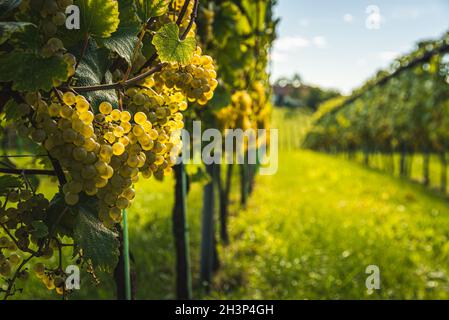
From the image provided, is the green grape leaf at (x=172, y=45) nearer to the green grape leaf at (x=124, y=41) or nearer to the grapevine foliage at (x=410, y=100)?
the green grape leaf at (x=124, y=41)

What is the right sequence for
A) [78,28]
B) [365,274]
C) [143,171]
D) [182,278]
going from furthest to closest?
[365,274] → [182,278] → [143,171] → [78,28]

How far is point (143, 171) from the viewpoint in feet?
3.62

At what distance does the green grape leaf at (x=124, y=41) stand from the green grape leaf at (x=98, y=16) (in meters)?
0.05

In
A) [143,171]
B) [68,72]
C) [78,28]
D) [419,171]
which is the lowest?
[419,171]

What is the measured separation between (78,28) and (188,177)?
218 cm

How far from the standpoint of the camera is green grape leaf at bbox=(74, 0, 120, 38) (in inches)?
37.9

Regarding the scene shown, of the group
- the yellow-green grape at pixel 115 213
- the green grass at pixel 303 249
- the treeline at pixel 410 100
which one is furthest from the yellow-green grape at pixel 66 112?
the treeline at pixel 410 100

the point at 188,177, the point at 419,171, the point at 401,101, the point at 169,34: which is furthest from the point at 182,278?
the point at 419,171

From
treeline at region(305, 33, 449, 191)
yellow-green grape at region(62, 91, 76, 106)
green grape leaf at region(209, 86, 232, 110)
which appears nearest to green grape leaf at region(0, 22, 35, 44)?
yellow-green grape at region(62, 91, 76, 106)

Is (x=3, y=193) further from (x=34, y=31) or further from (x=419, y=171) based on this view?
(x=419, y=171)

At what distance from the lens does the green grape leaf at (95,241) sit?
3.40 feet

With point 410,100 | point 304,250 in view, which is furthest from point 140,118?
point 410,100

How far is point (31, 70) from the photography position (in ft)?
2.88

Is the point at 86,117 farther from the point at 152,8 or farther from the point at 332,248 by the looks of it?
the point at 332,248
